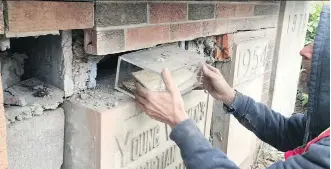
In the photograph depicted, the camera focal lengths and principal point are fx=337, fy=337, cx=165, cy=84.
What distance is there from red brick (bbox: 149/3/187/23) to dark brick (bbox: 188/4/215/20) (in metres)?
0.06

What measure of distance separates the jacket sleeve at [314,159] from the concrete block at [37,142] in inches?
33.0

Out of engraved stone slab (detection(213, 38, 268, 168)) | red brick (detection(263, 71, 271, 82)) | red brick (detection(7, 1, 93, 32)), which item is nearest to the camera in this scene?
red brick (detection(7, 1, 93, 32))

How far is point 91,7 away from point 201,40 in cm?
95

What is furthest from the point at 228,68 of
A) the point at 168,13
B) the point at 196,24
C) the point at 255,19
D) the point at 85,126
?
the point at 85,126

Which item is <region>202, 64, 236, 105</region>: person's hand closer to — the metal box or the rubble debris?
the metal box

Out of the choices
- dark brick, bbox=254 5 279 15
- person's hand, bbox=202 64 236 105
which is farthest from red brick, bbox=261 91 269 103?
person's hand, bbox=202 64 236 105

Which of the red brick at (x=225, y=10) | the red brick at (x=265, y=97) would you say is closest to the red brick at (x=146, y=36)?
the red brick at (x=225, y=10)

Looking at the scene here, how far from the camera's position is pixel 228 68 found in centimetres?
232

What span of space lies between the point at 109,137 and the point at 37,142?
26 cm

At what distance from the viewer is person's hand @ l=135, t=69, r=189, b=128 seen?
4.22ft

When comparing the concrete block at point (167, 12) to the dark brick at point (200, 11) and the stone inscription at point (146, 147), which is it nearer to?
the dark brick at point (200, 11)

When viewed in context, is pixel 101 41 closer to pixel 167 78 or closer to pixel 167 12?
pixel 167 78

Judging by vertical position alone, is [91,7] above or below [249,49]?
above

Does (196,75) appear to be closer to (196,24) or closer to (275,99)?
(196,24)
